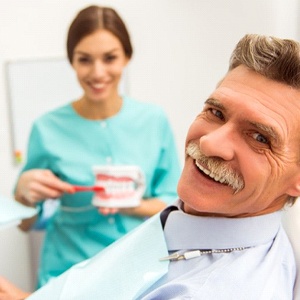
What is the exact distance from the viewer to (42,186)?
142cm

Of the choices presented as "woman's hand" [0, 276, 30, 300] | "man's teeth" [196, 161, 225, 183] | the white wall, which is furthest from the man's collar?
the white wall

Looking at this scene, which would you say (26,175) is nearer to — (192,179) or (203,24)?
(192,179)

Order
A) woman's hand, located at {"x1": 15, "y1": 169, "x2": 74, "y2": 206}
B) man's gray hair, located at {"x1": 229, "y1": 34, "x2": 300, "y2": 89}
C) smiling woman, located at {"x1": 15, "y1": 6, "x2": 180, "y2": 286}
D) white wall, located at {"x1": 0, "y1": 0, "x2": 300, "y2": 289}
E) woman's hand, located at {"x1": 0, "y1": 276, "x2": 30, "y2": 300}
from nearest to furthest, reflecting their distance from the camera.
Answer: man's gray hair, located at {"x1": 229, "y1": 34, "x2": 300, "y2": 89}
woman's hand, located at {"x1": 0, "y1": 276, "x2": 30, "y2": 300}
woman's hand, located at {"x1": 15, "y1": 169, "x2": 74, "y2": 206}
smiling woman, located at {"x1": 15, "y1": 6, "x2": 180, "y2": 286}
white wall, located at {"x1": 0, "y1": 0, "x2": 300, "y2": 289}

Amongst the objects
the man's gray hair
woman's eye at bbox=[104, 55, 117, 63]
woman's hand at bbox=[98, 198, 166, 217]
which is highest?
the man's gray hair

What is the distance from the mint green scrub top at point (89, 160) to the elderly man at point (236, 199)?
533mm

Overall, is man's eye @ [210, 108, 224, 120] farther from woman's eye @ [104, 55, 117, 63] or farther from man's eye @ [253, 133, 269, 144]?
woman's eye @ [104, 55, 117, 63]

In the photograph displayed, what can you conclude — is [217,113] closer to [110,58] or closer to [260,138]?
[260,138]

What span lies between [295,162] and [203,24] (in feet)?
4.50

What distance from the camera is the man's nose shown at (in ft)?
2.76

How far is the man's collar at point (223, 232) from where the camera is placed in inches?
36.0

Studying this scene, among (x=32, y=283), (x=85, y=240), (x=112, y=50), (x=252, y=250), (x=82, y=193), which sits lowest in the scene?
(x=32, y=283)

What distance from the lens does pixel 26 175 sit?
1.46 meters

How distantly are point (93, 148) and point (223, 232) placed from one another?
752 millimetres

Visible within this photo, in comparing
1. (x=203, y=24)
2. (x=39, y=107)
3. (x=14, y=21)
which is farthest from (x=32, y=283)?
(x=203, y=24)
